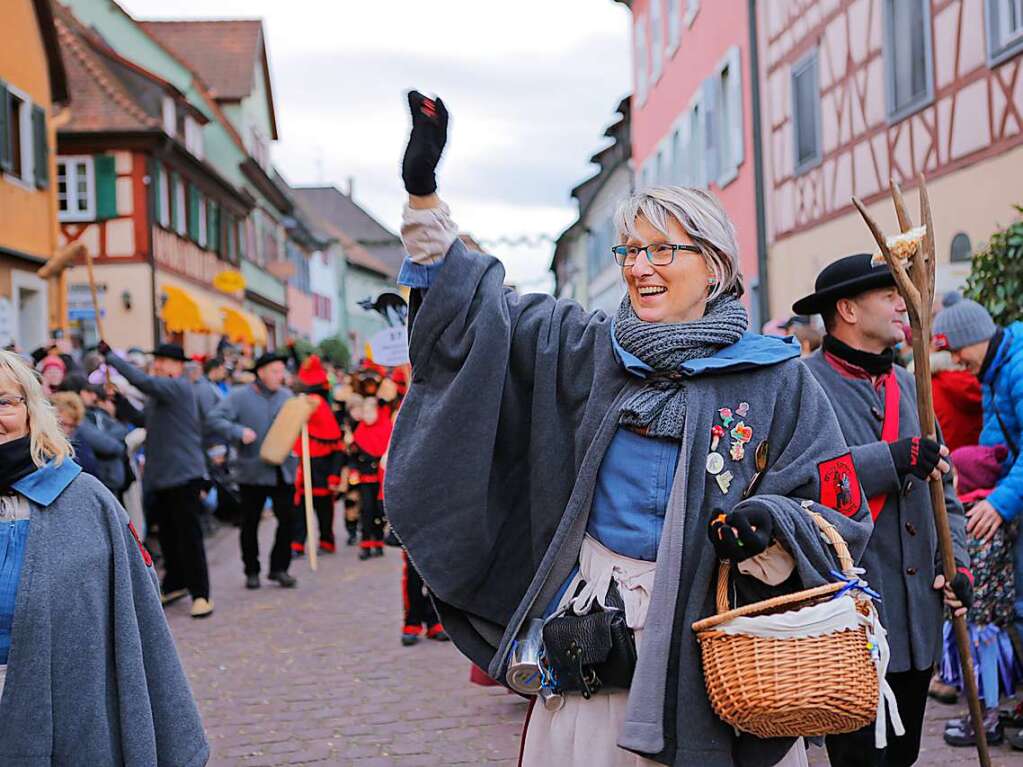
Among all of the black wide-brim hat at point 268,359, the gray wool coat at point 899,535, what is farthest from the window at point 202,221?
the gray wool coat at point 899,535

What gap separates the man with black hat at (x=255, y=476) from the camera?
35.6 ft

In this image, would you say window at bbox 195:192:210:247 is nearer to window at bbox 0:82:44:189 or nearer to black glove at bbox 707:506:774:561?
window at bbox 0:82:44:189

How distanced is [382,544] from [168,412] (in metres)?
3.79

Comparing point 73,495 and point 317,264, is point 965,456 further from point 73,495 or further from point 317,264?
point 317,264

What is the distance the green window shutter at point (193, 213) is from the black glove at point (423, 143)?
30399 millimetres

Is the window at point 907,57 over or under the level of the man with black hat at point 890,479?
over

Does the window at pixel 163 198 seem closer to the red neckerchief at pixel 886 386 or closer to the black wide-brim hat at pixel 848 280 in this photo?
the black wide-brim hat at pixel 848 280

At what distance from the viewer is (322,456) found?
13.6 metres

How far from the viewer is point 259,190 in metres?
44.9

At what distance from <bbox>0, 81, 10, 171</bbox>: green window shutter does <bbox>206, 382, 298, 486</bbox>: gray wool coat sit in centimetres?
906

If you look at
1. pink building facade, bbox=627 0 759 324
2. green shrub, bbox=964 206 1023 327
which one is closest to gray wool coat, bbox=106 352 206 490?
green shrub, bbox=964 206 1023 327

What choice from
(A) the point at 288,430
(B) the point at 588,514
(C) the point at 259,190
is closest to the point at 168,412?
(A) the point at 288,430

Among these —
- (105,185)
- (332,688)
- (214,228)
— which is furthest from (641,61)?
(332,688)

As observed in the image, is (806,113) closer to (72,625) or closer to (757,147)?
(757,147)
